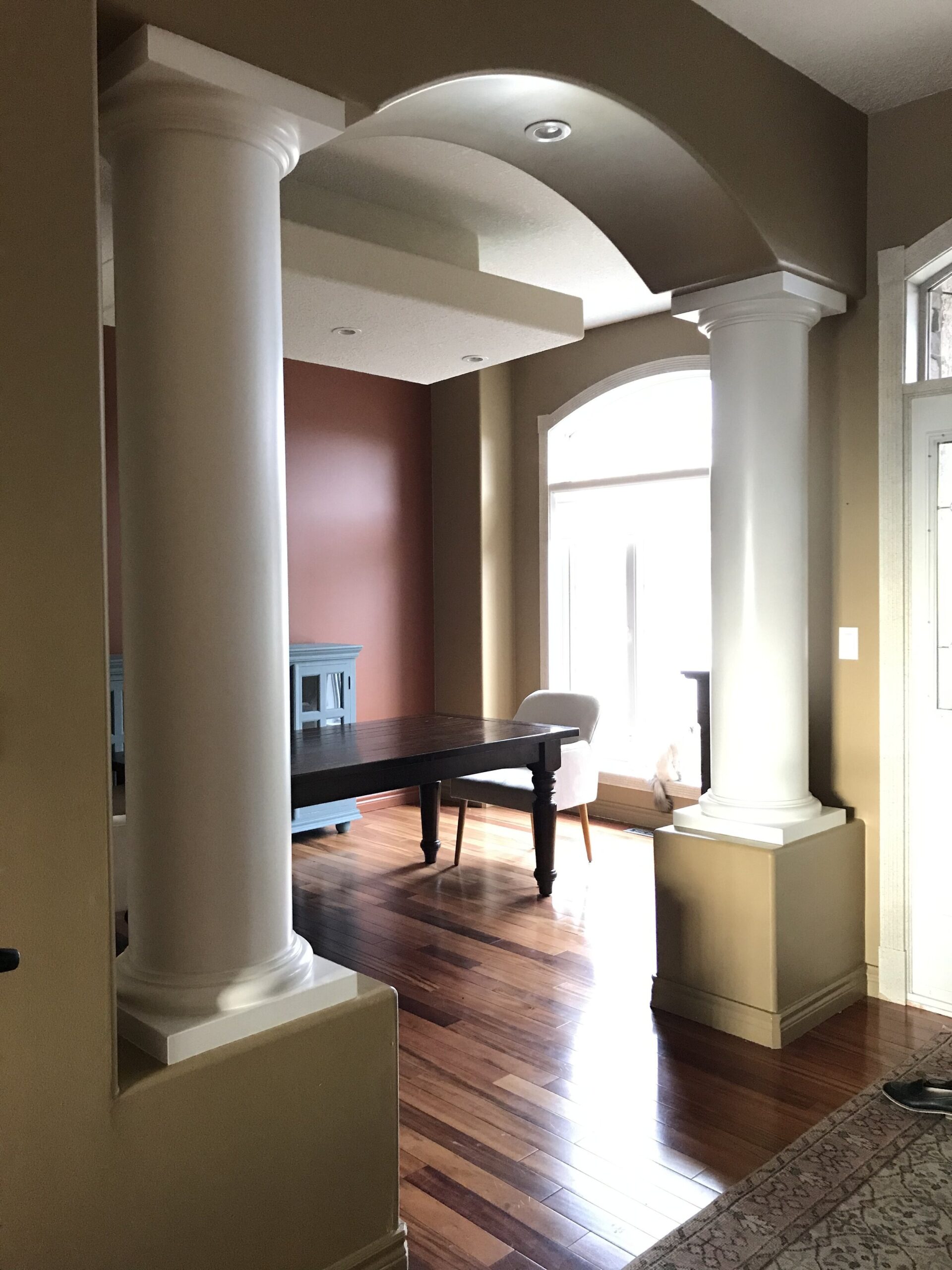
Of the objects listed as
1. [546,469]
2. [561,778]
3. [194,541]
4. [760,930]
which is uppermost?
[546,469]

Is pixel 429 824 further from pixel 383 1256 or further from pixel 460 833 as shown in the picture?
pixel 383 1256

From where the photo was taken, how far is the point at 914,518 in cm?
336

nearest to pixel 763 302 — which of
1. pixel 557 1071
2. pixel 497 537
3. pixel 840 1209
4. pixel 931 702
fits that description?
pixel 931 702

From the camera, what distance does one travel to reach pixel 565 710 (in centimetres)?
532

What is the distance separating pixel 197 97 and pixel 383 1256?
219 cm

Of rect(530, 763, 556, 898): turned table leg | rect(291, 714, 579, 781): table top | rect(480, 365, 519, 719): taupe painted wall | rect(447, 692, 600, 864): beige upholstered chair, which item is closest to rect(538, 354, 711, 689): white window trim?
rect(480, 365, 519, 719): taupe painted wall

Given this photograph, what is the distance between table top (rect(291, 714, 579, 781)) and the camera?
12.6 ft

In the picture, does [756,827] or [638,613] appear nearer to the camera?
[756,827]

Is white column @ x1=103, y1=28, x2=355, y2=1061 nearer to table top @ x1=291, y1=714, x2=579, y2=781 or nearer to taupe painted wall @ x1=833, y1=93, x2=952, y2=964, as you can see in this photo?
table top @ x1=291, y1=714, x2=579, y2=781

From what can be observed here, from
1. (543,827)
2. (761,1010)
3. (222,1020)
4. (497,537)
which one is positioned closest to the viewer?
(222,1020)

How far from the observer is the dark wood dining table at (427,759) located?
12.2ft

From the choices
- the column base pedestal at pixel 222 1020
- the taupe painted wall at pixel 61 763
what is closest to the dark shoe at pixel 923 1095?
the column base pedestal at pixel 222 1020

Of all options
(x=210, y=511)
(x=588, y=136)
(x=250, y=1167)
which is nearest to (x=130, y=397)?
(x=210, y=511)

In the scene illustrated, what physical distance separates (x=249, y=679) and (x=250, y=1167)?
2.82ft
